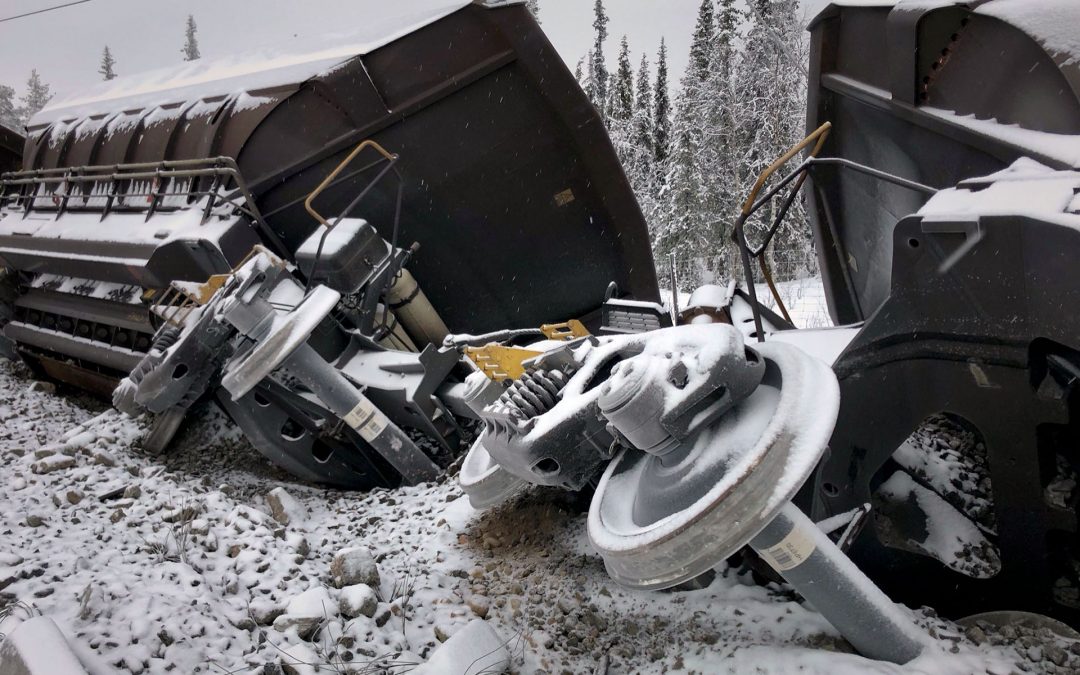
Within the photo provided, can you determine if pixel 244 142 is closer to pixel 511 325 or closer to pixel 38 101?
pixel 511 325

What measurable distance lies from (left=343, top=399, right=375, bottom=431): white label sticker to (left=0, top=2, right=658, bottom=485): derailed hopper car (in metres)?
0.48

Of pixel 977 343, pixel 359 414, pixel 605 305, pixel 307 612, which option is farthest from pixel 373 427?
pixel 977 343

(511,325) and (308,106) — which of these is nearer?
(308,106)

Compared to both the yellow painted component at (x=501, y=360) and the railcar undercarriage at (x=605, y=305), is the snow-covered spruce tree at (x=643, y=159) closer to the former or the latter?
the railcar undercarriage at (x=605, y=305)

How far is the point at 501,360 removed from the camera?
2.60 metres

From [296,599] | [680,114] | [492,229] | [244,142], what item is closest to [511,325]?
[492,229]

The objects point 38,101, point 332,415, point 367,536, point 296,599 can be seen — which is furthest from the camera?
point 38,101

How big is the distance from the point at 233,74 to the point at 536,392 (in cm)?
483

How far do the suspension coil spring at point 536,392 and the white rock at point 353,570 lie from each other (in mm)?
765

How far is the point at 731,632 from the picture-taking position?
1916mm

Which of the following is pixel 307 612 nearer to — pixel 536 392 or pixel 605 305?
pixel 536 392

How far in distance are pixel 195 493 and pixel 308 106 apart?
2715 mm

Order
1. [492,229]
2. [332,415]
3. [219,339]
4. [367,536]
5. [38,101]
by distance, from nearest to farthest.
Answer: [367,536] < [219,339] < [332,415] < [492,229] < [38,101]

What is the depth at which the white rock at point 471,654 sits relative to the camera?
1.91 m
